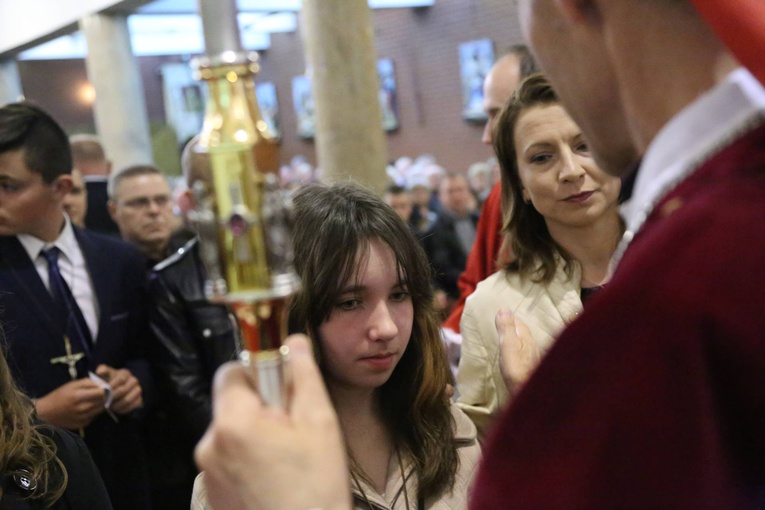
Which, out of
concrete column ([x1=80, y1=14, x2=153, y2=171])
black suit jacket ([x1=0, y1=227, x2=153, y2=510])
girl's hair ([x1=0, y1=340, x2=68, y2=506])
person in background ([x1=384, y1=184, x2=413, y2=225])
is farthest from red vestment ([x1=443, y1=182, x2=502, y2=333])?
concrete column ([x1=80, y1=14, x2=153, y2=171])

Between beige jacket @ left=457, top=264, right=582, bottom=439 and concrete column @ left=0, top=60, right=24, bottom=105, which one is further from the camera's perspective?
concrete column @ left=0, top=60, right=24, bottom=105

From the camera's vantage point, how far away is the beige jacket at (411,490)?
1.79 meters

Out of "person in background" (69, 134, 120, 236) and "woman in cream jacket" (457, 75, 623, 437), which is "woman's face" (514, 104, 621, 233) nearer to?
"woman in cream jacket" (457, 75, 623, 437)

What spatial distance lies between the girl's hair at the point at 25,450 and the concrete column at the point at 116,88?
825cm

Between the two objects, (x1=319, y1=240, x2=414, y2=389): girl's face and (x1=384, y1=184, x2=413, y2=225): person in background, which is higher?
(x1=319, y1=240, x2=414, y2=389): girl's face

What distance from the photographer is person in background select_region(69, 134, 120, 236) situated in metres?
5.20

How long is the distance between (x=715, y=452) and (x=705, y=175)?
225 mm

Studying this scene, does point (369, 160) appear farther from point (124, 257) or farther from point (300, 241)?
Result: point (300, 241)

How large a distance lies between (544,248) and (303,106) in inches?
646

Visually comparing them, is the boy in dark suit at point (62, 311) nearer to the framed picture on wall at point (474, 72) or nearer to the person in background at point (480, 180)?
the person in background at point (480, 180)

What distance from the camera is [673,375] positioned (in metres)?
0.69

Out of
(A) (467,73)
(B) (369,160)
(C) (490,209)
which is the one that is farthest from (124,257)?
(A) (467,73)

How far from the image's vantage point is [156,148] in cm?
1898

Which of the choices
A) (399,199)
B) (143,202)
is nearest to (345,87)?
(143,202)
